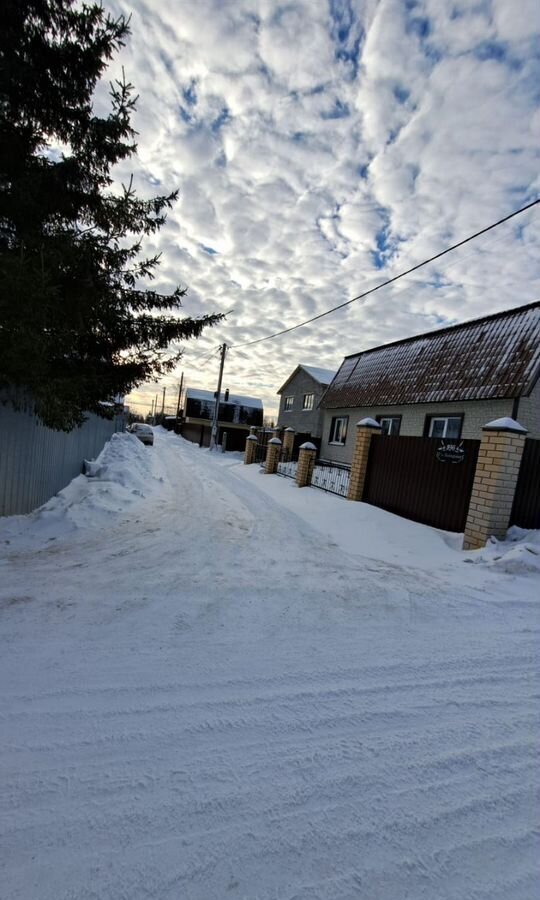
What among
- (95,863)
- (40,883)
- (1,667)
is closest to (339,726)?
(95,863)

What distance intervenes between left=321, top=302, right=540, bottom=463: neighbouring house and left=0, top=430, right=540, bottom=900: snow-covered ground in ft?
25.2

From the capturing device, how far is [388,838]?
5.30 feet

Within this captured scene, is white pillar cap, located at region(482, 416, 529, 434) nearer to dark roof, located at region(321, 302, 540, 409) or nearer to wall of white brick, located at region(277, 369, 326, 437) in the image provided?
A: dark roof, located at region(321, 302, 540, 409)

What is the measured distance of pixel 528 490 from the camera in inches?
240

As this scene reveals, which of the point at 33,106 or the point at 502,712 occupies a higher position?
the point at 33,106

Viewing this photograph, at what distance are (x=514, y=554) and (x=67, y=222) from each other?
7.21 meters

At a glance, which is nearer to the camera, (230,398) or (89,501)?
(89,501)

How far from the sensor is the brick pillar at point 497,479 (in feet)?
18.7

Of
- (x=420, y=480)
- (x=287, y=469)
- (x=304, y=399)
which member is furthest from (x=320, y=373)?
(x=420, y=480)

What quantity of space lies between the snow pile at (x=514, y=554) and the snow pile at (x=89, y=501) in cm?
572

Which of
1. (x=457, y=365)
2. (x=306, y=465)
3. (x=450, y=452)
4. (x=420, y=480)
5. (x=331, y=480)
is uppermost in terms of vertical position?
(x=457, y=365)

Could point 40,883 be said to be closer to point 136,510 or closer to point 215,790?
point 215,790

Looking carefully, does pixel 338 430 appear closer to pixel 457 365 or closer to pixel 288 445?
pixel 288 445

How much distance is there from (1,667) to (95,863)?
1544 millimetres
